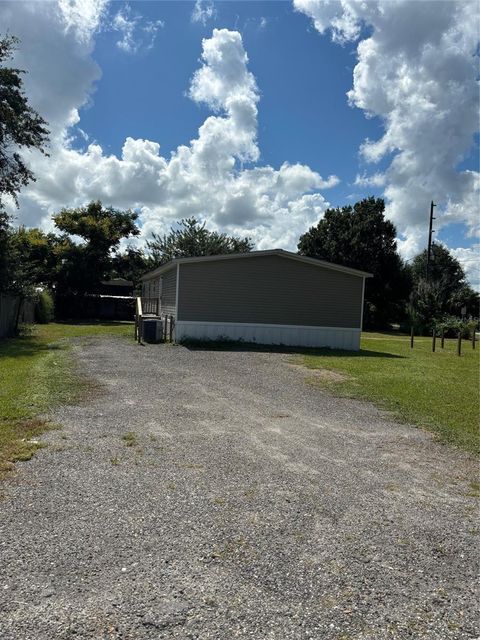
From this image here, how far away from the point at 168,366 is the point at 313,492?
24.8 feet

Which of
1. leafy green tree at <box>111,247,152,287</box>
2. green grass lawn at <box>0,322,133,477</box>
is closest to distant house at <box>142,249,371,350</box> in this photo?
green grass lawn at <box>0,322,133,477</box>

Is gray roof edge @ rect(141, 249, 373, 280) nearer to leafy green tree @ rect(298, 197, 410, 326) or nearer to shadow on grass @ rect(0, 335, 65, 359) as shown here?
shadow on grass @ rect(0, 335, 65, 359)

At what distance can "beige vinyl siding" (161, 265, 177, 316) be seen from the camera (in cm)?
1734

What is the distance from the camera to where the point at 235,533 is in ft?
10.7

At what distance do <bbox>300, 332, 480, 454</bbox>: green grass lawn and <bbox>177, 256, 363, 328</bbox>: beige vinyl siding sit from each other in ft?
7.43

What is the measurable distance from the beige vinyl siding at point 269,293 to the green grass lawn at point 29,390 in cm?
451

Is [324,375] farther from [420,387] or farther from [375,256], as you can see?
[375,256]

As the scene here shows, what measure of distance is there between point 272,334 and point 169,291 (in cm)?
407

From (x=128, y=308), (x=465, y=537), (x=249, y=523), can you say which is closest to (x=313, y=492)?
(x=249, y=523)

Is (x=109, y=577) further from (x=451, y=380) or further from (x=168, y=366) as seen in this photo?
(x=451, y=380)

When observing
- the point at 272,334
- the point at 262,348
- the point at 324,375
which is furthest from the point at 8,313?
the point at 324,375

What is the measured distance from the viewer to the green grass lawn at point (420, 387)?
22.8 ft

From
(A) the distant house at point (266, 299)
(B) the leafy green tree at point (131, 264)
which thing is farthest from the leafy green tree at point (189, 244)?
(A) the distant house at point (266, 299)

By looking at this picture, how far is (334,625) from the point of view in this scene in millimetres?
2363
